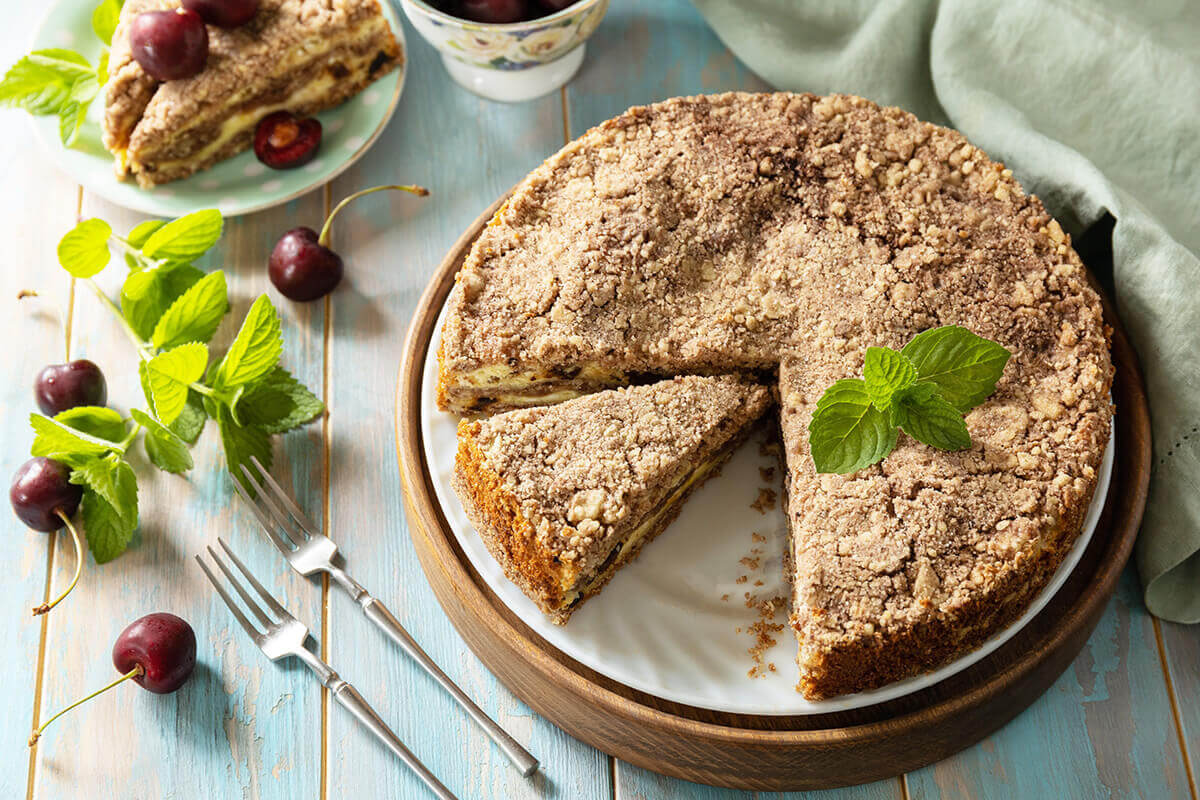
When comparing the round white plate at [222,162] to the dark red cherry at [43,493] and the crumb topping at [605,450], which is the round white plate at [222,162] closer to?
the dark red cherry at [43,493]

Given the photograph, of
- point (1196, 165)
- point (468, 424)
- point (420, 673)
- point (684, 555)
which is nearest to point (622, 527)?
point (684, 555)

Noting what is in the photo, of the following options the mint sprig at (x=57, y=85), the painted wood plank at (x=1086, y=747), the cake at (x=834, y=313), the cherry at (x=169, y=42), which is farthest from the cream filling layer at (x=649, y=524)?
the mint sprig at (x=57, y=85)

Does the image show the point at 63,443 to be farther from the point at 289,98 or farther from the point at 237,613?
the point at 289,98

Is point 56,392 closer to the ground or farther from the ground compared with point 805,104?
closer to the ground

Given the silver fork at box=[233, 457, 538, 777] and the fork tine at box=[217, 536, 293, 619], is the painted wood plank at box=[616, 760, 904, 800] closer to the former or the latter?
the silver fork at box=[233, 457, 538, 777]

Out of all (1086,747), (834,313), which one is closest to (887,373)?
(834,313)

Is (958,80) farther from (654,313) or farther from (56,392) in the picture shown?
(56,392)

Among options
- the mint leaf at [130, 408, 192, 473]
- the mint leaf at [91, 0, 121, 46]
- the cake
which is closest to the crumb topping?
the cake
